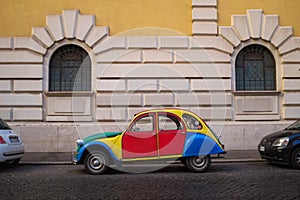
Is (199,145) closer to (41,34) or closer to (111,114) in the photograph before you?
(111,114)

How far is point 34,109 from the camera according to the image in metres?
14.0

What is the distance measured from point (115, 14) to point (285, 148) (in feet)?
26.6

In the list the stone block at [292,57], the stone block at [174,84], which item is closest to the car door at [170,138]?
the stone block at [174,84]

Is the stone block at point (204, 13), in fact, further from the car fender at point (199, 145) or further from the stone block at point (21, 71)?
the car fender at point (199, 145)

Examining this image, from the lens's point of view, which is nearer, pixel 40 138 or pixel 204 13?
pixel 40 138

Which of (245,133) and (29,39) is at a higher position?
(29,39)

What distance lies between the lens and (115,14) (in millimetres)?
14484

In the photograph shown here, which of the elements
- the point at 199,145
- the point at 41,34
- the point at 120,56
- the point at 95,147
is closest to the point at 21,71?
the point at 41,34

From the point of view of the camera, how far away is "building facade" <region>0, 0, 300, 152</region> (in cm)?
1402

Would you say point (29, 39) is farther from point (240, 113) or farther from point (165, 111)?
point (240, 113)

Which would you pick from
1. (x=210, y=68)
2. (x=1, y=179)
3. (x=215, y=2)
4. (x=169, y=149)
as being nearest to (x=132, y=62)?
(x=210, y=68)

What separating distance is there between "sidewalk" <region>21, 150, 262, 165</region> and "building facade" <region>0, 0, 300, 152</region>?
2.28 feet

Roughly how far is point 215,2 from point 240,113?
439cm

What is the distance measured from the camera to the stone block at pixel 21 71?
1408 cm
